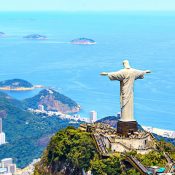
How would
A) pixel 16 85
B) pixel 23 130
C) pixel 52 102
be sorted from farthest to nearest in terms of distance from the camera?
pixel 16 85, pixel 52 102, pixel 23 130

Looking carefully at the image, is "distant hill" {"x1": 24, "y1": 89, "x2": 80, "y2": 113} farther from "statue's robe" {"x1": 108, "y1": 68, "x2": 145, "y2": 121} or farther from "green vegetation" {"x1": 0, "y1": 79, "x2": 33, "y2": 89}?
"statue's robe" {"x1": 108, "y1": 68, "x2": 145, "y2": 121}

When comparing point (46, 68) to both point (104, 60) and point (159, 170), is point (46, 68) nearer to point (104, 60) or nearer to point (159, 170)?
point (104, 60)

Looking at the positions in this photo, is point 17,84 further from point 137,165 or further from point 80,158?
point 137,165

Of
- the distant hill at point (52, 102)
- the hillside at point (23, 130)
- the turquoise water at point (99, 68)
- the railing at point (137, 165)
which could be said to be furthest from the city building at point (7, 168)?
the distant hill at point (52, 102)

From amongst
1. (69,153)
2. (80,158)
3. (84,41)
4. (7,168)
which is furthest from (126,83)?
(84,41)

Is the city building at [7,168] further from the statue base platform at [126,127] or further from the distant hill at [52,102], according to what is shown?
the distant hill at [52,102]

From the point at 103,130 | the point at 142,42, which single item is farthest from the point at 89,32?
the point at 103,130
